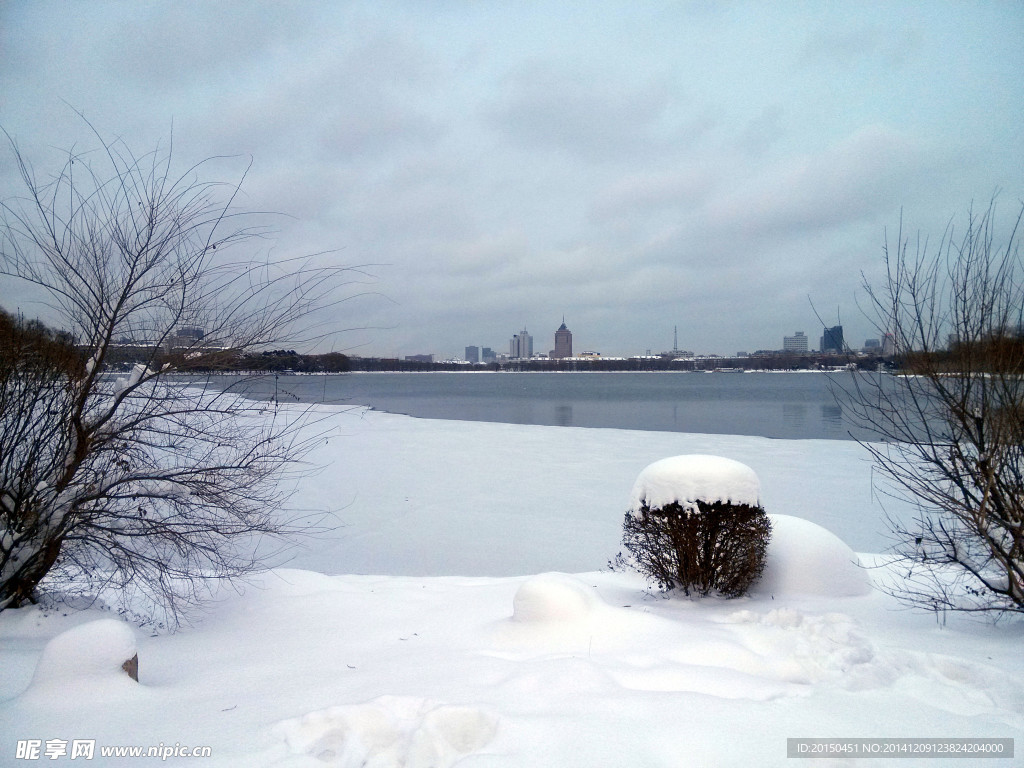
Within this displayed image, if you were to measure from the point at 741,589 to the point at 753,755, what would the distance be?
299 cm

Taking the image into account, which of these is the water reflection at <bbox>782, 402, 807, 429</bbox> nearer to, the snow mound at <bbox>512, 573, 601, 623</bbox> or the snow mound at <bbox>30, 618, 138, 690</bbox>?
the snow mound at <bbox>512, 573, 601, 623</bbox>

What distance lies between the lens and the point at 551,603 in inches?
178

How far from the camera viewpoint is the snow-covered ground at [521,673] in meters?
2.90

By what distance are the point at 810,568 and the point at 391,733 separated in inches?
170

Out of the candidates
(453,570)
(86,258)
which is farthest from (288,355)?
(453,570)

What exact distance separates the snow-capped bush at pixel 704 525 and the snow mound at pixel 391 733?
2880 millimetres

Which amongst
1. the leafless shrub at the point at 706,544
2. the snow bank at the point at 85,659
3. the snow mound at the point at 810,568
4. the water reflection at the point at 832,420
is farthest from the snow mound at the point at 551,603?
the water reflection at the point at 832,420

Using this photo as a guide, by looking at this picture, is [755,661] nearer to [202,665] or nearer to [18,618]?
[202,665]

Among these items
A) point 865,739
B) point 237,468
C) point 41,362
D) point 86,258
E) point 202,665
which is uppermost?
point 86,258

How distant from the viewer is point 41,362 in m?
5.07

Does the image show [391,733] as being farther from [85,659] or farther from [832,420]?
[832,420]

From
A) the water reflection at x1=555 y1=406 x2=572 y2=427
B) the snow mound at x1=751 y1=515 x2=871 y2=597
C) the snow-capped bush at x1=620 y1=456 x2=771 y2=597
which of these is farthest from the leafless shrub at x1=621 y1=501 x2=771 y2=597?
the water reflection at x1=555 y1=406 x2=572 y2=427

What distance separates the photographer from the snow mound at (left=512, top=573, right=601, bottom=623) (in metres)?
4.50

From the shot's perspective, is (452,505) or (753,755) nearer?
(753,755)
